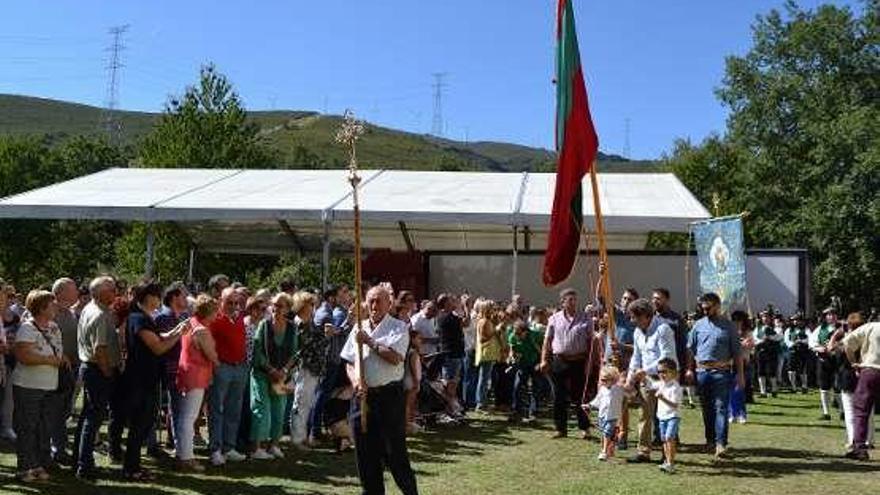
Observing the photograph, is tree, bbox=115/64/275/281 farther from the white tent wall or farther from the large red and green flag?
the large red and green flag

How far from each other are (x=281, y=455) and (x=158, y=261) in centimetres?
2875

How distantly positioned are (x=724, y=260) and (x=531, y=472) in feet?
22.2

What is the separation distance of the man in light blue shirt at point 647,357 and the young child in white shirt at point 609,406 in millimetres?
211

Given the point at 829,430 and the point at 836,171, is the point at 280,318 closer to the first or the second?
the point at 829,430

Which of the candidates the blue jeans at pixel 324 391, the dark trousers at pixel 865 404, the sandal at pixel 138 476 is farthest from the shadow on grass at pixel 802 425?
the sandal at pixel 138 476

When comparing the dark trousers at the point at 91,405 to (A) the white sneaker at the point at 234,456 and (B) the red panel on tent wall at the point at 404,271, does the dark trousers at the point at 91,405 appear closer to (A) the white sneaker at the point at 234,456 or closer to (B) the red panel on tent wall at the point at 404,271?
(A) the white sneaker at the point at 234,456

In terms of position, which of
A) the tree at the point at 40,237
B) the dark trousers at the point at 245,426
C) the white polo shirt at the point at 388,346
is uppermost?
the tree at the point at 40,237

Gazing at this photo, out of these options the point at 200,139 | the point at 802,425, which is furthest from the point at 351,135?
the point at 200,139

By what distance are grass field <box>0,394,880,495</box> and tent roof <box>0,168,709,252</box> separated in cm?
589

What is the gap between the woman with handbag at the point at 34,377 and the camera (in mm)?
8516

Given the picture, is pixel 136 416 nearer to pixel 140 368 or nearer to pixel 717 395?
pixel 140 368

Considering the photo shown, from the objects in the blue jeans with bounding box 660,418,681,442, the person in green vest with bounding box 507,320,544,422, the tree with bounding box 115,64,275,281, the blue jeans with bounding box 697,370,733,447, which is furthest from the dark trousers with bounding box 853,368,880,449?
the tree with bounding box 115,64,275,281

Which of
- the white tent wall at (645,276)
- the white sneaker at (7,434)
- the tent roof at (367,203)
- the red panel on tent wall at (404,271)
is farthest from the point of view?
the red panel on tent wall at (404,271)

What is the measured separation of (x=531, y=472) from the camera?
33.3 feet
